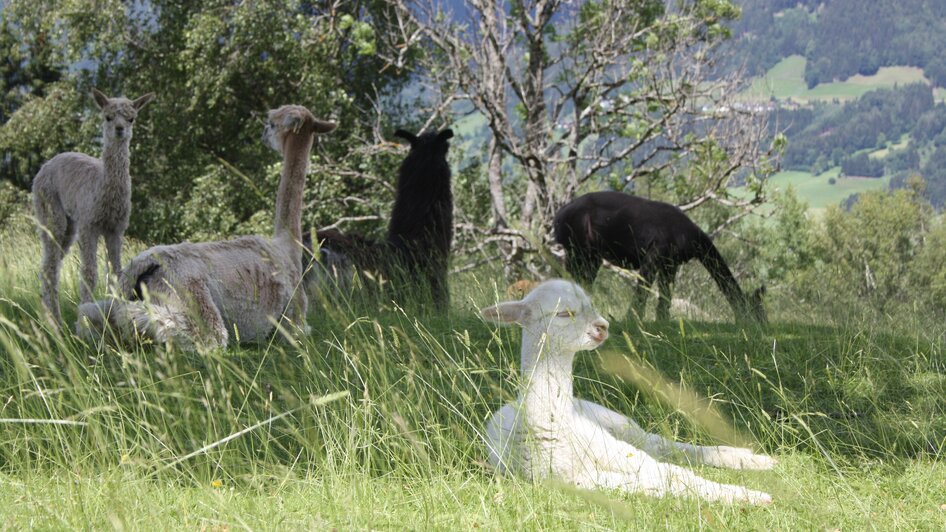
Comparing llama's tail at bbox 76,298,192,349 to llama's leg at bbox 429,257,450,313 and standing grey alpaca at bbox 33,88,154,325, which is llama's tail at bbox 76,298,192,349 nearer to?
standing grey alpaca at bbox 33,88,154,325

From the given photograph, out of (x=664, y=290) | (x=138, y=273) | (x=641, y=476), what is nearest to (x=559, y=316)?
(x=641, y=476)

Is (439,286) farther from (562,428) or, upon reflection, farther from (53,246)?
(562,428)

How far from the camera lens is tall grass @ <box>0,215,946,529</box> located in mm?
3133

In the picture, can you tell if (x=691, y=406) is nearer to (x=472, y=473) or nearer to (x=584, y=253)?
(x=472, y=473)

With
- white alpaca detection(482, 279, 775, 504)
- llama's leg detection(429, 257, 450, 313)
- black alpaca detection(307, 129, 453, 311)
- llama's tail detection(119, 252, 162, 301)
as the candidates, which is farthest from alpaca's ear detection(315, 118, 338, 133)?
white alpaca detection(482, 279, 775, 504)

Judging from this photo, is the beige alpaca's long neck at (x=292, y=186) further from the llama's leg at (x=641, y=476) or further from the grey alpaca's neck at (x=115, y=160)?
the llama's leg at (x=641, y=476)

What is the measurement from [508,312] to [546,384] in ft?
1.16

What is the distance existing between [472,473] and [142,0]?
898 inches

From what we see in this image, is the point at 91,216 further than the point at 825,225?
No

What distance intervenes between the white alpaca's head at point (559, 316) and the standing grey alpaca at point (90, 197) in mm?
3696

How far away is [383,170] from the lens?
65.6ft

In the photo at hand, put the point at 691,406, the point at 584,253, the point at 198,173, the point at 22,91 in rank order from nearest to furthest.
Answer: the point at 691,406 < the point at 584,253 < the point at 198,173 < the point at 22,91

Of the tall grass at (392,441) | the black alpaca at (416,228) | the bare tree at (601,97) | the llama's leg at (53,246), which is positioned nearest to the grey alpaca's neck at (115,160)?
the llama's leg at (53,246)

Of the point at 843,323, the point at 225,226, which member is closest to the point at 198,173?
the point at 225,226
